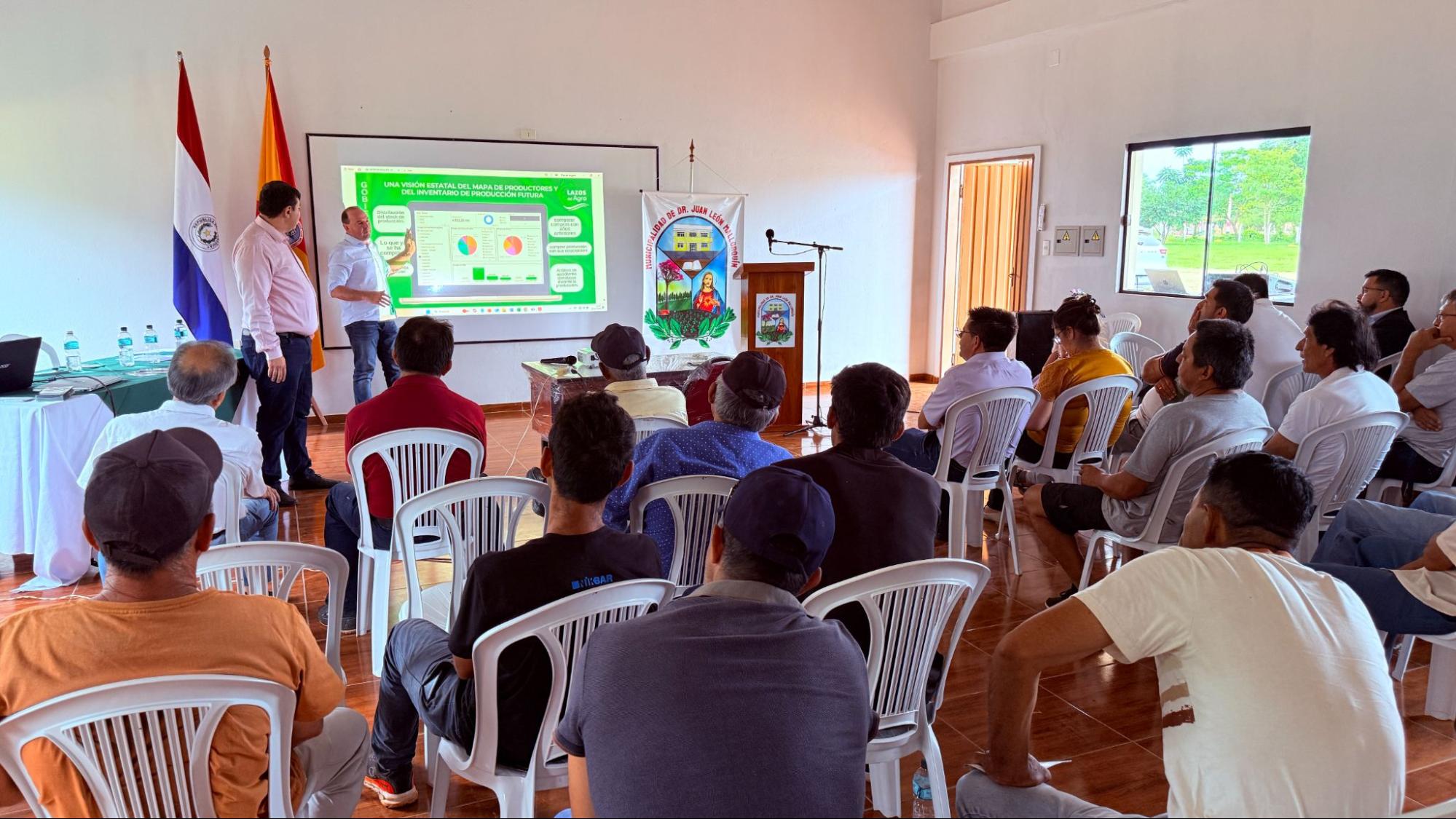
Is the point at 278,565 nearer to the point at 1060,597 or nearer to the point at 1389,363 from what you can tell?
the point at 1060,597

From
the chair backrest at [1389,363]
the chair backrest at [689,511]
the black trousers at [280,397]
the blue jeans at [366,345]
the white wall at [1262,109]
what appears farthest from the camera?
the blue jeans at [366,345]

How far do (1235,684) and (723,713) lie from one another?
30.4 inches

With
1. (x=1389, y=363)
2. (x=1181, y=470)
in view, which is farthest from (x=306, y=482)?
(x=1389, y=363)

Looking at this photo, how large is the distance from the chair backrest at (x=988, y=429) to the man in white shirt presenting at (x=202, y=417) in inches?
102

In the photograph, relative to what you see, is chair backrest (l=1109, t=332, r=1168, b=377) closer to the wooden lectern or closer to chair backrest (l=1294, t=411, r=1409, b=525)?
the wooden lectern

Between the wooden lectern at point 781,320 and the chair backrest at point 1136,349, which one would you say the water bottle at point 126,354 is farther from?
the chair backrest at point 1136,349

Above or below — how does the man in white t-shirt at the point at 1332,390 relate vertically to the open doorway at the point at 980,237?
below

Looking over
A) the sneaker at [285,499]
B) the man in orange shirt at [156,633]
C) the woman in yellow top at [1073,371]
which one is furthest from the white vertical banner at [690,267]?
the man in orange shirt at [156,633]

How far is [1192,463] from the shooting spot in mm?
3098

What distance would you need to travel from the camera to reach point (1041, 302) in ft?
25.5

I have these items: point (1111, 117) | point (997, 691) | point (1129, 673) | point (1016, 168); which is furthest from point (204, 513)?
point (1016, 168)

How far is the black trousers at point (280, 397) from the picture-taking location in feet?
15.7

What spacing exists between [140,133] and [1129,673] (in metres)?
6.49

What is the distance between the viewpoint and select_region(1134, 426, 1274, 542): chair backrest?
3107 mm
